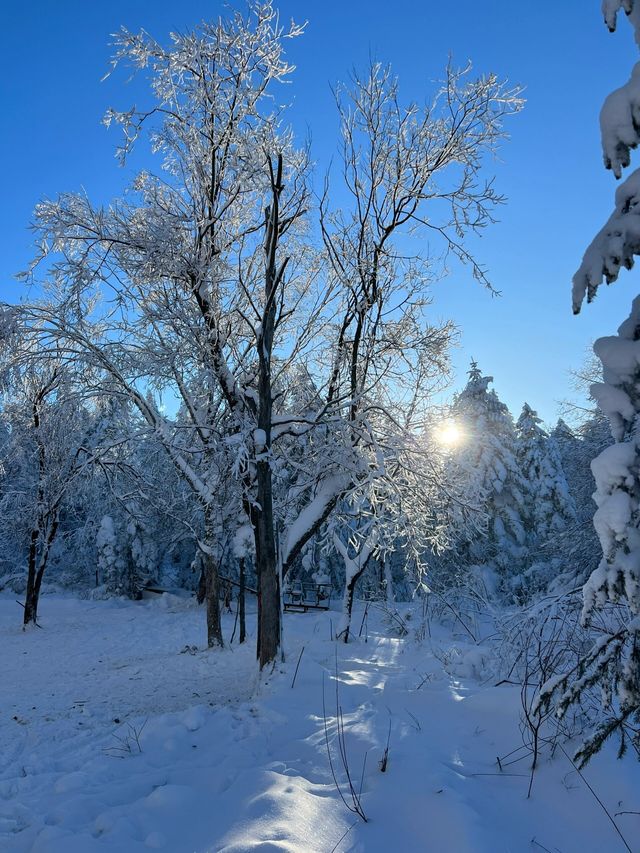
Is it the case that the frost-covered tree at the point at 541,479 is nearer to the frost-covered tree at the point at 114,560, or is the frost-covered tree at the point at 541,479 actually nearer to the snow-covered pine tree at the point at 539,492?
the snow-covered pine tree at the point at 539,492

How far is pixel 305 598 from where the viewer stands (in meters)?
29.2

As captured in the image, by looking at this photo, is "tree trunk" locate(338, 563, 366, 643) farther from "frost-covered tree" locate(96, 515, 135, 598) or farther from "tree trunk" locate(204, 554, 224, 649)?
"frost-covered tree" locate(96, 515, 135, 598)

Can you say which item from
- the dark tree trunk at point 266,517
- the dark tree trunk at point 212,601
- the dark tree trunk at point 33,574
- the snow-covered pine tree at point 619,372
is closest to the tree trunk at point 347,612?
the dark tree trunk at point 212,601

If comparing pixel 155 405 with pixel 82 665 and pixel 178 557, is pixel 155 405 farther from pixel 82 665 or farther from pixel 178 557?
pixel 178 557

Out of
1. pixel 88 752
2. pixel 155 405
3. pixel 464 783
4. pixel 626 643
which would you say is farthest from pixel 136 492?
pixel 626 643

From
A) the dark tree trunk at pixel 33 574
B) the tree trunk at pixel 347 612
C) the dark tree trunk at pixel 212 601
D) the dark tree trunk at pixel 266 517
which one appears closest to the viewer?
the dark tree trunk at pixel 266 517

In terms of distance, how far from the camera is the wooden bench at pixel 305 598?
24172mm

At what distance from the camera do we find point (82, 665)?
12.2 metres

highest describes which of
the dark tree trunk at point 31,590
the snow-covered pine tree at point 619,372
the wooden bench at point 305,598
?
the snow-covered pine tree at point 619,372

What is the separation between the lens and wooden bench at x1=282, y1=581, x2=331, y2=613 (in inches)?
952

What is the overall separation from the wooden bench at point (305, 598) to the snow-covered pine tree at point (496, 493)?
7.73 m

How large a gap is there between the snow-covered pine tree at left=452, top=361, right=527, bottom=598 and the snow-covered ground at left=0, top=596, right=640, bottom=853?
55.7 ft

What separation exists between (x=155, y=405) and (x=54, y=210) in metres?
4.16

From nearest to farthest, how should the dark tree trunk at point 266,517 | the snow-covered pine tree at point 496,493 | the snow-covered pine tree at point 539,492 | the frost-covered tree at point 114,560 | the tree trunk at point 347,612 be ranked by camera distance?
the dark tree trunk at point 266,517, the tree trunk at point 347,612, the snow-covered pine tree at point 539,492, the snow-covered pine tree at point 496,493, the frost-covered tree at point 114,560
